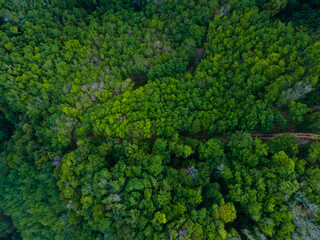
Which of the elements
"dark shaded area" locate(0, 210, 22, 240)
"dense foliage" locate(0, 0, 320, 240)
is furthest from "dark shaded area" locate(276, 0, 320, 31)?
"dark shaded area" locate(0, 210, 22, 240)

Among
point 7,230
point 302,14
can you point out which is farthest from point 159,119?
point 7,230

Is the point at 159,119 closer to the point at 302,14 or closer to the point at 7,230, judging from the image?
the point at 302,14

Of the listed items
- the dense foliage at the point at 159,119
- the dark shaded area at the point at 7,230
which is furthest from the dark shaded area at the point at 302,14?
the dark shaded area at the point at 7,230

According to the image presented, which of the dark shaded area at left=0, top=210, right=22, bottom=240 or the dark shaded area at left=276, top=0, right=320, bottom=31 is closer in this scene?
the dark shaded area at left=276, top=0, right=320, bottom=31

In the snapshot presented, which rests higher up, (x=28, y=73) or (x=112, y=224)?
(x=28, y=73)

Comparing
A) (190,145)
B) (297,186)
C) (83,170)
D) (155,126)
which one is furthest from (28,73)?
(297,186)

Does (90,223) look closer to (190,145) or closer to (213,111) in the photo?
(190,145)

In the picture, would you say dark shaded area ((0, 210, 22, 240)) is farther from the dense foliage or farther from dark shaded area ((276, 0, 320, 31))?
dark shaded area ((276, 0, 320, 31))

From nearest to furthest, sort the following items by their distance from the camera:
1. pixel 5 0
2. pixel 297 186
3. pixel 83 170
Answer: pixel 297 186, pixel 83 170, pixel 5 0
